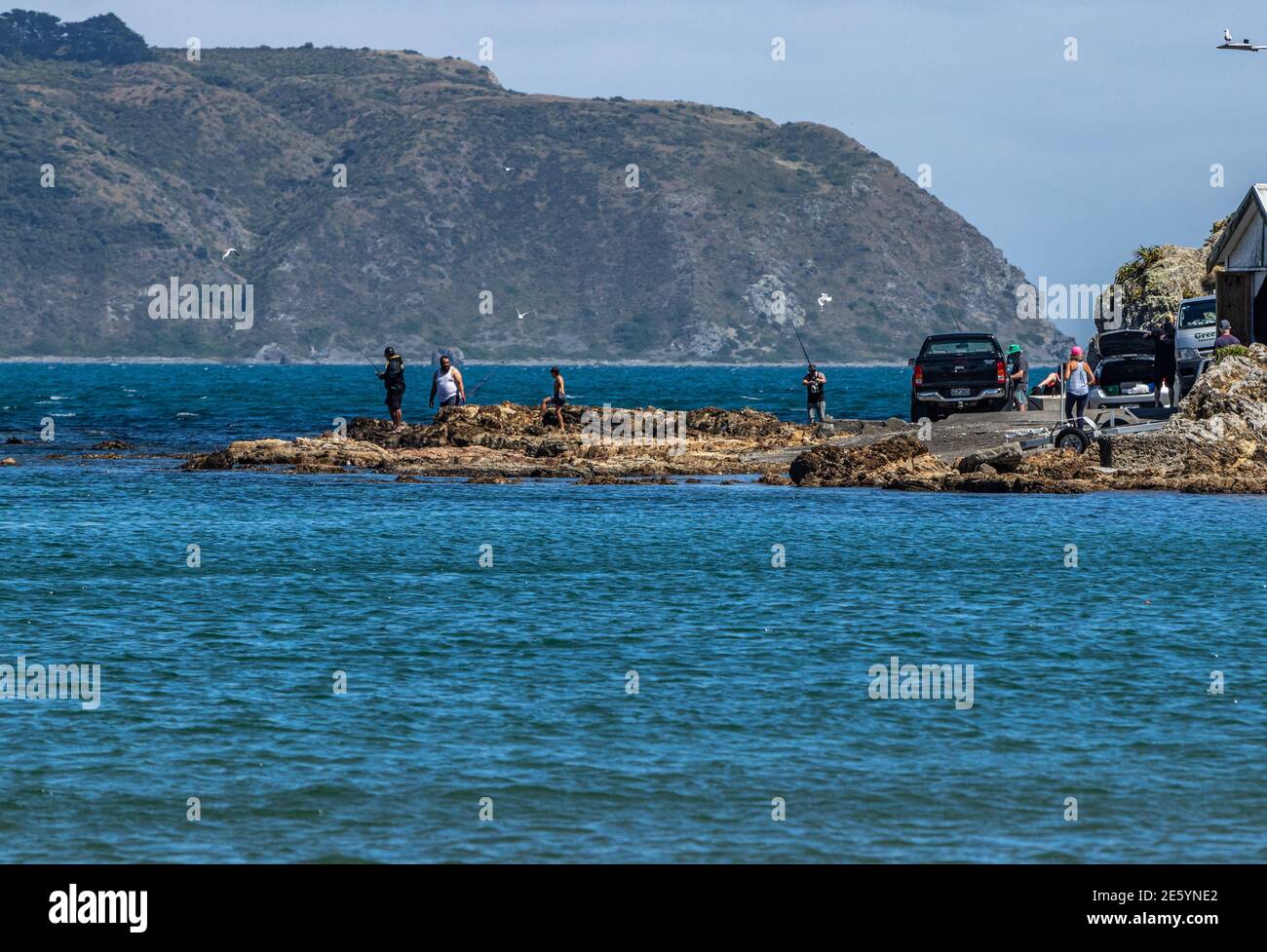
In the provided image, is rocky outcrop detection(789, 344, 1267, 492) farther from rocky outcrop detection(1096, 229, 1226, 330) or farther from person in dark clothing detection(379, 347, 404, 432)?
rocky outcrop detection(1096, 229, 1226, 330)

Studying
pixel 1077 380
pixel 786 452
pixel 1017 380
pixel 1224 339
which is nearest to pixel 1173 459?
pixel 1077 380

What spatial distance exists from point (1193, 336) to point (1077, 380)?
574 centimetres

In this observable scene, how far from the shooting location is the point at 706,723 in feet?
45.3

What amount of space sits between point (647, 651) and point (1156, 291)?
Answer: 3938cm

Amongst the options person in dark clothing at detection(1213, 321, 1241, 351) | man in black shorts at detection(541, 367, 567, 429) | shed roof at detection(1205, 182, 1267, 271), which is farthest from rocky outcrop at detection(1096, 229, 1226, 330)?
man in black shorts at detection(541, 367, 567, 429)

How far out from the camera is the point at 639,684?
15.4 meters

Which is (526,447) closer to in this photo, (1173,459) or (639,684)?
(1173,459)

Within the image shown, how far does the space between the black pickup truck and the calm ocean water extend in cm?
882

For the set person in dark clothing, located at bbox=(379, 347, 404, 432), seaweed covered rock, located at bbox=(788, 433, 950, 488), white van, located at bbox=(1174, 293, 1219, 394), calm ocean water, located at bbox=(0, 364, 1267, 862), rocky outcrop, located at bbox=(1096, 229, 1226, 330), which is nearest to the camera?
calm ocean water, located at bbox=(0, 364, 1267, 862)

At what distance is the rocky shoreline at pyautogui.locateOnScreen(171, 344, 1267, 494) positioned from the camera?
33.0 m

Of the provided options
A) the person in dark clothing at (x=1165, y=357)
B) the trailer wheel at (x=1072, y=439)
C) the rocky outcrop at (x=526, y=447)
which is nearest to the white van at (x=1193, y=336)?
the person in dark clothing at (x=1165, y=357)
